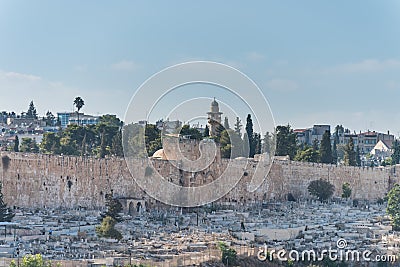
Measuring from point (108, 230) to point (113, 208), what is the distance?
2.89 meters

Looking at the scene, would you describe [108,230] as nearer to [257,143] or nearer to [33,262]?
[33,262]

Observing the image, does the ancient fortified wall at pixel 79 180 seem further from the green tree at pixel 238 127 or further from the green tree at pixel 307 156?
the green tree at pixel 307 156

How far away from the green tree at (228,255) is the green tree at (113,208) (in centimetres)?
419

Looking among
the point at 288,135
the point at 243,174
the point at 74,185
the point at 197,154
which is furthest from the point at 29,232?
the point at 288,135

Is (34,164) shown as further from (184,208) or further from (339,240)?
(339,240)

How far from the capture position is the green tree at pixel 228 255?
19930 mm

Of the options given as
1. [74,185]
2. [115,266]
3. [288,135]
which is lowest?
[115,266]

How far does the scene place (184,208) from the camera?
2730 cm

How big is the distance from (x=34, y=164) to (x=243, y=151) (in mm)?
10016

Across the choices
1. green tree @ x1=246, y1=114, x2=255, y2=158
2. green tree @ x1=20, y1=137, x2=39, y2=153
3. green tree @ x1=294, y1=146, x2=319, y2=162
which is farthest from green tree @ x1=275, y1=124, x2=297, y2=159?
green tree @ x1=20, y1=137, x2=39, y2=153

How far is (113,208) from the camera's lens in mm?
24453

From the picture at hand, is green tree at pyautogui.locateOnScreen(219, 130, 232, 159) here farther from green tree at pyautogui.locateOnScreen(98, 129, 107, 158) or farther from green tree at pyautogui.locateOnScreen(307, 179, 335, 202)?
green tree at pyautogui.locateOnScreen(98, 129, 107, 158)

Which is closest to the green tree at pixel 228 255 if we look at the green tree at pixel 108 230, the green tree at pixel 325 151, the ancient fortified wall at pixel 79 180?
the green tree at pixel 108 230

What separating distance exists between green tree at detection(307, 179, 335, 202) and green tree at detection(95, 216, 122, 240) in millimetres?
12596
